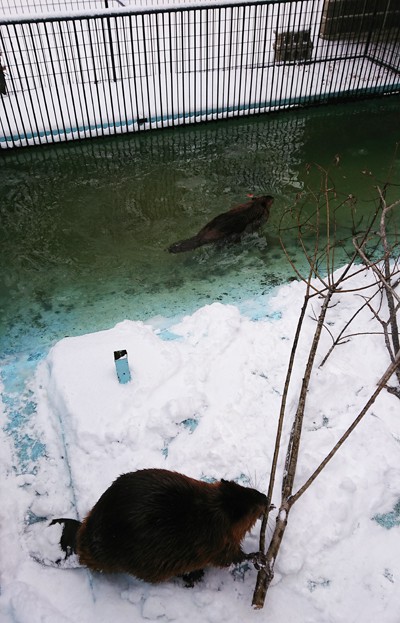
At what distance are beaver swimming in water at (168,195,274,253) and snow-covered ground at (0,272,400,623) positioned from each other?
1414 millimetres

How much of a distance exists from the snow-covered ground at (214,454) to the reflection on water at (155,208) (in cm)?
73

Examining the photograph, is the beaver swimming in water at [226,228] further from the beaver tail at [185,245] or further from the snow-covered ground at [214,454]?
the snow-covered ground at [214,454]

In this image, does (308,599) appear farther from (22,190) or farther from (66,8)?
(66,8)

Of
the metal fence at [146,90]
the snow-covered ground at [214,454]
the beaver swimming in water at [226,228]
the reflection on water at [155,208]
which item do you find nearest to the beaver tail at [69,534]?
the snow-covered ground at [214,454]

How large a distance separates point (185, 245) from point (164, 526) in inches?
148

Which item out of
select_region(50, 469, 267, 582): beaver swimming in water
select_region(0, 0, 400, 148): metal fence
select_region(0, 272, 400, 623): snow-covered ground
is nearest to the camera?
select_region(50, 469, 267, 582): beaver swimming in water

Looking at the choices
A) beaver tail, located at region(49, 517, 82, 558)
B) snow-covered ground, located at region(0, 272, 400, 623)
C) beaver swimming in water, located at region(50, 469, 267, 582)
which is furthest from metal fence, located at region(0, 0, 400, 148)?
beaver swimming in water, located at region(50, 469, 267, 582)

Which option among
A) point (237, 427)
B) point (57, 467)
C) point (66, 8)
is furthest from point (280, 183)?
point (66, 8)

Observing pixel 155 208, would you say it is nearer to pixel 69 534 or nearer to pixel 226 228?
pixel 226 228

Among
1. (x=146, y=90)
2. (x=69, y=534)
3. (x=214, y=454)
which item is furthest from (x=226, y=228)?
(x=146, y=90)

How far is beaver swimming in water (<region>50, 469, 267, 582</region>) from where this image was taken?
232cm

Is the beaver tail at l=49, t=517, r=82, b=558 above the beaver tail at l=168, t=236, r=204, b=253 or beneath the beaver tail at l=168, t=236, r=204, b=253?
above

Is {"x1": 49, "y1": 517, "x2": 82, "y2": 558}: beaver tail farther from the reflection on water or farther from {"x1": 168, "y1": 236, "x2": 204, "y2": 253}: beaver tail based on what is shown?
{"x1": 168, "y1": 236, "x2": 204, "y2": 253}: beaver tail

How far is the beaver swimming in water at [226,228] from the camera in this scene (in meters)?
5.55
